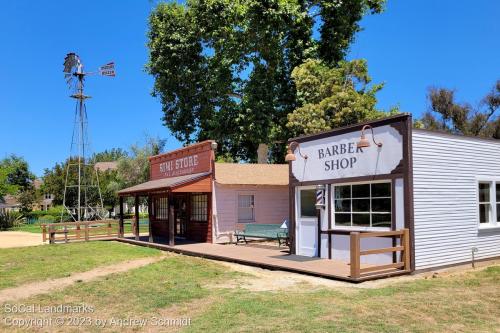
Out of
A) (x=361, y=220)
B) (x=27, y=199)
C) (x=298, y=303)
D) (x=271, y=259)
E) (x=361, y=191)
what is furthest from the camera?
(x=27, y=199)

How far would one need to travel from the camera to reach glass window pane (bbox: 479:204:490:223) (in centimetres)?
1306

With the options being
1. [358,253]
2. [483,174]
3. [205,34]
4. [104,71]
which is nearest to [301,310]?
[358,253]

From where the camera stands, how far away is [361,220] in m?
12.2

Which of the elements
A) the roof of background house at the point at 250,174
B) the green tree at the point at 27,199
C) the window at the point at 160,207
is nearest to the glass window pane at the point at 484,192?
the roof of background house at the point at 250,174

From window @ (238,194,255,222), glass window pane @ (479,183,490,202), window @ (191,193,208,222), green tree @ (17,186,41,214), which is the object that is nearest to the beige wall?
window @ (238,194,255,222)

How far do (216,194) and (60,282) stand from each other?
9.41m

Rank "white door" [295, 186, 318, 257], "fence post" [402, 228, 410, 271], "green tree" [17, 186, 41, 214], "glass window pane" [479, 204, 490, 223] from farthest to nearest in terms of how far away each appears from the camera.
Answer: "green tree" [17, 186, 41, 214]
"white door" [295, 186, 318, 257]
"glass window pane" [479, 204, 490, 223]
"fence post" [402, 228, 410, 271]

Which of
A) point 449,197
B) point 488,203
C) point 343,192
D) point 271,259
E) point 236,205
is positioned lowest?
point 271,259

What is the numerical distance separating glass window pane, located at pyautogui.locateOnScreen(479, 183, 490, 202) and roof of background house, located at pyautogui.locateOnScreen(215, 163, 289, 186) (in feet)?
31.0

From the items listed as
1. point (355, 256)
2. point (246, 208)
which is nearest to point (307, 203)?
point (355, 256)

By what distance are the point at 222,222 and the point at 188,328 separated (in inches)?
527

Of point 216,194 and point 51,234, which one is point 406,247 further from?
point 51,234

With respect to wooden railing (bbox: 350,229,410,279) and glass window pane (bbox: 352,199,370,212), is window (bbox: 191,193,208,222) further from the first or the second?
wooden railing (bbox: 350,229,410,279)

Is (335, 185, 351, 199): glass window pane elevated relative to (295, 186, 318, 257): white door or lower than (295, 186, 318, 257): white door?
elevated
